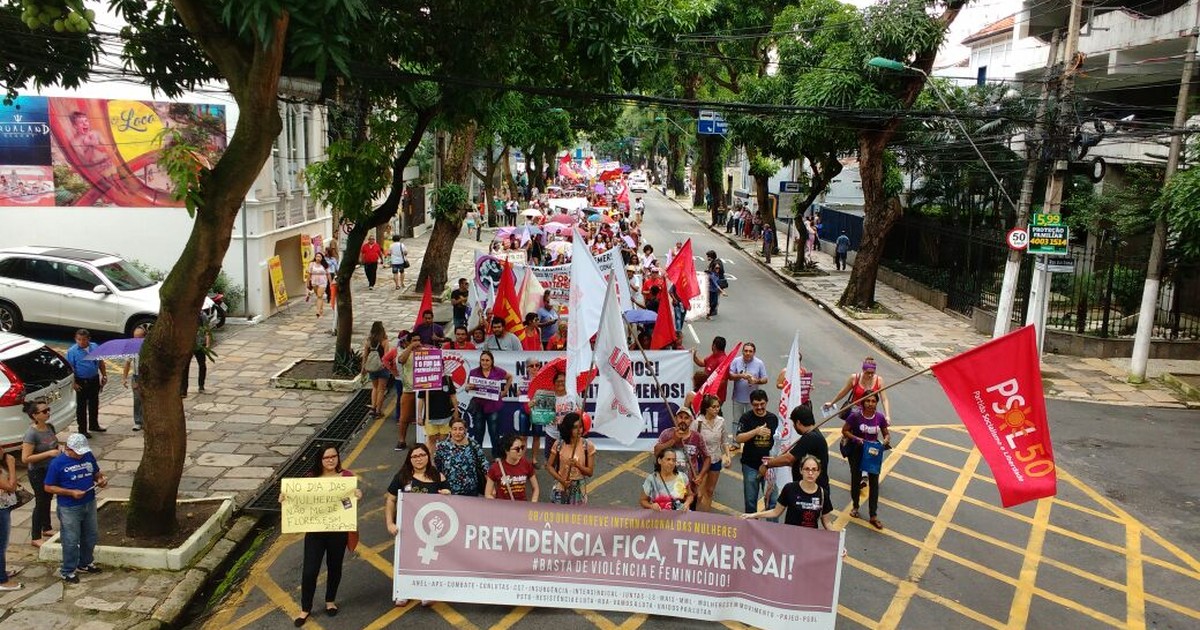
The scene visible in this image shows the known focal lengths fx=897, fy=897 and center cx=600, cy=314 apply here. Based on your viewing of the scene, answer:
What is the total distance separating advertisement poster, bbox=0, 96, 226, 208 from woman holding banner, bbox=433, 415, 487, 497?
12.7 m

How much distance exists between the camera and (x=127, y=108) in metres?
18.0

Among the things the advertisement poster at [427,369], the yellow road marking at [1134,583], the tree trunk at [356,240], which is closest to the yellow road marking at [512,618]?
the advertisement poster at [427,369]

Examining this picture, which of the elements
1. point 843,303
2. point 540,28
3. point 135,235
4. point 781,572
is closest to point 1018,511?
point 781,572

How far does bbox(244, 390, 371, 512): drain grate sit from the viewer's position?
388 inches

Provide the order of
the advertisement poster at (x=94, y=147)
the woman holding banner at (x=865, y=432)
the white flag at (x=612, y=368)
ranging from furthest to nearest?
1. the advertisement poster at (x=94, y=147)
2. the white flag at (x=612, y=368)
3. the woman holding banner at (x=865, y=432)

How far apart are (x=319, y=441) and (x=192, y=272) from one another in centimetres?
443

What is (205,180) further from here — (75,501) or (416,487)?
(416,487)

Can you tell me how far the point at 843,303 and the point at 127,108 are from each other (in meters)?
17.7

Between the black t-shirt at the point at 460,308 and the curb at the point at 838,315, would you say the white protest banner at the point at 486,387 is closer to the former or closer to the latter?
the black t-shirt at the point at 460,308

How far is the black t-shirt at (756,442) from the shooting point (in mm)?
8805

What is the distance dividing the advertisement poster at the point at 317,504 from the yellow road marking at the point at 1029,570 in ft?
18.5

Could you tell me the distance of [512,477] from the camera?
7809mm

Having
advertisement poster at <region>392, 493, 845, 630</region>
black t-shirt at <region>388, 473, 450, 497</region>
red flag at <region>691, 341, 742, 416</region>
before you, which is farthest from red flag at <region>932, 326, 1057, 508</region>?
black t-shirt at <region>388, 473, 450, 497</region>

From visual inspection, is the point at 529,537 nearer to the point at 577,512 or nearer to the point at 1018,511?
the point at 577,512
